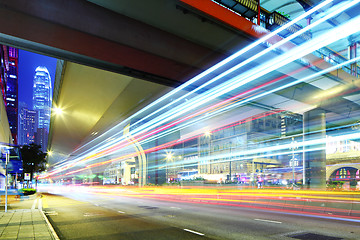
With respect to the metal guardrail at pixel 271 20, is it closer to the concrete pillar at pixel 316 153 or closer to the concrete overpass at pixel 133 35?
the concrete overpass at pixel 133 35

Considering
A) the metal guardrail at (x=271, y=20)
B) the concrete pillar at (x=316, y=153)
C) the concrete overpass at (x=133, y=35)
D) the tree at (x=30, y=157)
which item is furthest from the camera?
the tree at (x=30, y=157)

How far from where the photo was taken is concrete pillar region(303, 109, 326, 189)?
67.1 feet

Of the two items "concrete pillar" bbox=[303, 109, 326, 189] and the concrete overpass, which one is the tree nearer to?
the concrete overpass

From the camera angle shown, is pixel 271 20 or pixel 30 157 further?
pixel 30 157

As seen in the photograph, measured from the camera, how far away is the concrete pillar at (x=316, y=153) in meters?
20.4

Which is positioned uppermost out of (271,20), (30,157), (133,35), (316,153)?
(271,20)

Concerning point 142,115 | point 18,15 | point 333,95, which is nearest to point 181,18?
point 18,15

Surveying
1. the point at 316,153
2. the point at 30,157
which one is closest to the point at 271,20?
the point at 316,153

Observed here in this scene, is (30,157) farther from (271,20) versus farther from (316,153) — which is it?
(271,20)

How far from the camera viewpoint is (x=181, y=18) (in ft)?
28.2

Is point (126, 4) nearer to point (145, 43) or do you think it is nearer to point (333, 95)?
point (145, 43)

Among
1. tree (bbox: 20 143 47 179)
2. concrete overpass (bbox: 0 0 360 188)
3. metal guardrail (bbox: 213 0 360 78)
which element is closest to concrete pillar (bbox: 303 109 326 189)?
metal guardrail (bbox: 213 0 360 78)

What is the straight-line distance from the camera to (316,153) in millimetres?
20875

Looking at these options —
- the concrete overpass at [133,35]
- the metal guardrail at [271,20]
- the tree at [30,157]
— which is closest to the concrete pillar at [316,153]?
the metal guardrail at [271,20]
